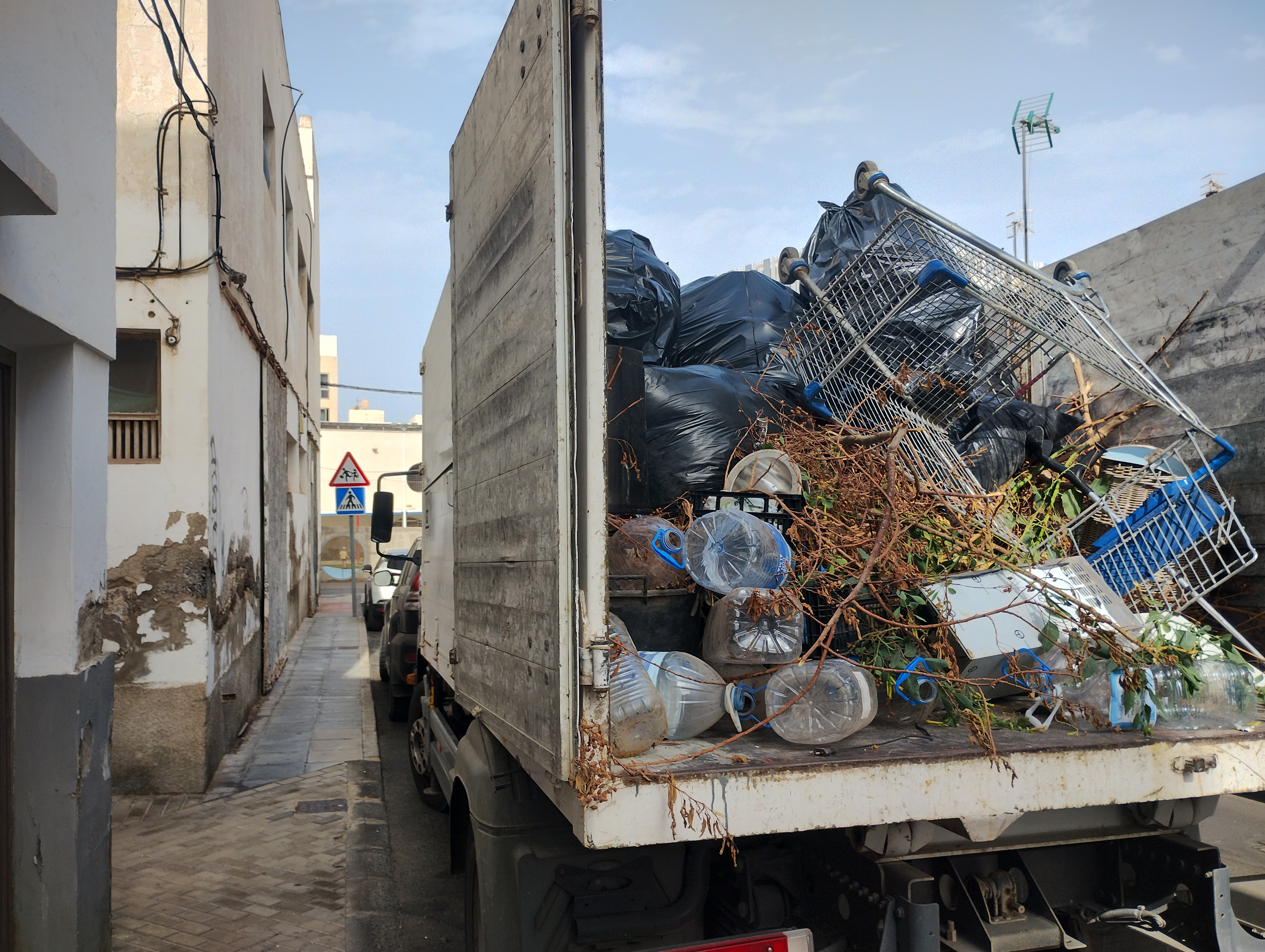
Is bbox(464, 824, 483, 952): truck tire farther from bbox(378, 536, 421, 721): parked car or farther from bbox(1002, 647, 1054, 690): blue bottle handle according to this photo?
bbox(378, 536, 421, 721): parked car

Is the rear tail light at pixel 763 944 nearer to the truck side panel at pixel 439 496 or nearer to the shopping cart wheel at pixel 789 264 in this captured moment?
the truck side panel at pixel 439 496

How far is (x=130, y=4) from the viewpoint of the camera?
593cm

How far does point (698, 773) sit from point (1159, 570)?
2798mm

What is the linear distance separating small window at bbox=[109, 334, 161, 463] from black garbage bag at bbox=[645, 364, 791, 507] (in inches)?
137

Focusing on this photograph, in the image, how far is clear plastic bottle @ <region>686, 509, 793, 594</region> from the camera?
3035 mm

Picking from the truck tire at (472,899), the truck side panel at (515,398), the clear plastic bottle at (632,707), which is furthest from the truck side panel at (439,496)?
the clear plastic bottle at (632,707)

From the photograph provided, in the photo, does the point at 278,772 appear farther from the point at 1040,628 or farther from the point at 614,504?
the point at 1040,628

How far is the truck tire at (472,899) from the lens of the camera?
2.88 m

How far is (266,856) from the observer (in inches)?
194

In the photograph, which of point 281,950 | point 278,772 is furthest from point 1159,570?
point 278,772

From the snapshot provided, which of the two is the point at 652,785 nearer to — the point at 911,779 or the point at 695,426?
the point at 911,779

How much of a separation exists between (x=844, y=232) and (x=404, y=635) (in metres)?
5.10

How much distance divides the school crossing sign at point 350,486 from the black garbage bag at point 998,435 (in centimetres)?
1116

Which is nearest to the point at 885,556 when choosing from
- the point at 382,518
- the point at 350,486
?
the point at 382,518
